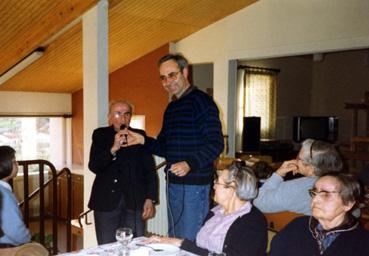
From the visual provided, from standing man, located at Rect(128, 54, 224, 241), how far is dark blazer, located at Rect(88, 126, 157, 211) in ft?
1.57

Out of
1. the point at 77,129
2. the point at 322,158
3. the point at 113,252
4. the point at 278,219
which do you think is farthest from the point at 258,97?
the point at 113,252

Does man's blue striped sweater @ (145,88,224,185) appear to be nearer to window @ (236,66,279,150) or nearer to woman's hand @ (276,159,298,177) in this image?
woman's hand @ (276,159,298,177)

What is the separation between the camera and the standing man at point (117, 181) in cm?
277

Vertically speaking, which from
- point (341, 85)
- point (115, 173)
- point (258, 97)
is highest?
point (341, 85)

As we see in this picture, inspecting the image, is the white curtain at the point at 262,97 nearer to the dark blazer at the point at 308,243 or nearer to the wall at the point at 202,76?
the wall at the point at 202,76

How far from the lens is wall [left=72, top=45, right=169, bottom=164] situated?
730cm

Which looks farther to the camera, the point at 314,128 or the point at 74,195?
the point at 314,128

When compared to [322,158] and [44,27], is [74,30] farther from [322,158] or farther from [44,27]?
[322,158]

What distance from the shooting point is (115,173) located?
2.81m

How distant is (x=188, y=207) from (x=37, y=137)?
6899mm

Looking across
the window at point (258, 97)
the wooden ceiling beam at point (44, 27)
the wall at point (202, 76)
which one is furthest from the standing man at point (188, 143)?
the window at point (258, 97)

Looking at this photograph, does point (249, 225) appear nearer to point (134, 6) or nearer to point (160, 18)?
point (134, 6)

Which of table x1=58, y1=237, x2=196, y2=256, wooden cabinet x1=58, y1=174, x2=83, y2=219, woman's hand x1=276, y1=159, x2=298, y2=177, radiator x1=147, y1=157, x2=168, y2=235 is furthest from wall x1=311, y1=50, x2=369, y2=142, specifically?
table x1=58, y1=237, x2=196, y2=256

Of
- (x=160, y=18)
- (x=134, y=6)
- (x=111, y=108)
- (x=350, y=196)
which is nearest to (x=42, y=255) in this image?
(x=111, y=108)
